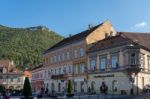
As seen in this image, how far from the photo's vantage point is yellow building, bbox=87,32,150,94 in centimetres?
5153

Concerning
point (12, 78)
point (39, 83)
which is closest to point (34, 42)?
point (12, 78)

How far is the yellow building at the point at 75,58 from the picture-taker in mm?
64812

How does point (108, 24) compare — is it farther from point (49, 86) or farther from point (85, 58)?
point (49, 86)

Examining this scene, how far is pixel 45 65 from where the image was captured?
288 ft

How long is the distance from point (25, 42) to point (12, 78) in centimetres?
3150

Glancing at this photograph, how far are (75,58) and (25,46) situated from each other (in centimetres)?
7104

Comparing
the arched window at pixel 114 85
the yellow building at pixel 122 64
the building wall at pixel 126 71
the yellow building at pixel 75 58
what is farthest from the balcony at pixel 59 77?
the arched window at pixel 114 85

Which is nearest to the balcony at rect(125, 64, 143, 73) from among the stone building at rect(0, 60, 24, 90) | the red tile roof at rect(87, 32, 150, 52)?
the red tile roof at rect(87, 32, 150, 52)

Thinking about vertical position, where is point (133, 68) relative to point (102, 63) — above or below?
below

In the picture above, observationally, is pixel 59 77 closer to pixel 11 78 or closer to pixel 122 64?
pixel 122 64

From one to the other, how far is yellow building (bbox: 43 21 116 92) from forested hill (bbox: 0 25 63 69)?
51.5 metres

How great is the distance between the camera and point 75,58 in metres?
68.8

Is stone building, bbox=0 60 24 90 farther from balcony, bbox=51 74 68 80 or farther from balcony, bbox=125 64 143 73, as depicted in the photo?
balcony, bbox=125 64 143 73

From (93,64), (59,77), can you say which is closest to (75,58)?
(93,64)
